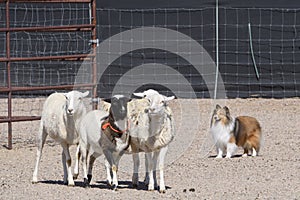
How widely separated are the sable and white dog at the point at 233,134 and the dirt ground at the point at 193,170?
0.54 ft

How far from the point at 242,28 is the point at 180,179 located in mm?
8471

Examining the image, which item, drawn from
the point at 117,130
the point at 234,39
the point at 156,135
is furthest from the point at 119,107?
the point at 234,39

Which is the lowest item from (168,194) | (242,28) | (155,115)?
(168,194)

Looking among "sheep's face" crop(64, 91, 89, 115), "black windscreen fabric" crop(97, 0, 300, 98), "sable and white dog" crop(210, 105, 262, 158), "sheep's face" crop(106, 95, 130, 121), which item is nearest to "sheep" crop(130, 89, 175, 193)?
"sheep's face" crop(106, 95, 130, 121)

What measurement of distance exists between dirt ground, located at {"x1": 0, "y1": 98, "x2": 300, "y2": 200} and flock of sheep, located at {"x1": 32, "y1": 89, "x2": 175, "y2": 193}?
0.24 m

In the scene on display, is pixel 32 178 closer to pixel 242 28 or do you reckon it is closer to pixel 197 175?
pixel 197 175

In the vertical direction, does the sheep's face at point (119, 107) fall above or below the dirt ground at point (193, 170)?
above

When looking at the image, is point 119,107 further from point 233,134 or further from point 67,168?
point 233,134

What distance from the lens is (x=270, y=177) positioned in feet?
30.9

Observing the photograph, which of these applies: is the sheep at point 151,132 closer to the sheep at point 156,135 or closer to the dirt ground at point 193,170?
the sheep at point 156,135

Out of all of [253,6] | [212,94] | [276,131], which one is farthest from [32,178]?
[253,6]

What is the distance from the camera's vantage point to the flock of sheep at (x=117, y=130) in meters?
8.70

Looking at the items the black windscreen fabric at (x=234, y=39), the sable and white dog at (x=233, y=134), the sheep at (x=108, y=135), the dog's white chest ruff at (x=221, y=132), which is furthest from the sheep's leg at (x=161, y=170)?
A: the black windscreen fabric at (x=234, y=39)

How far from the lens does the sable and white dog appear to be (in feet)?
37.2
